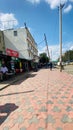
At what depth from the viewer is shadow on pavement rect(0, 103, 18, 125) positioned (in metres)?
6.07

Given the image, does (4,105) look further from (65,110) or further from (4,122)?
(65,110)

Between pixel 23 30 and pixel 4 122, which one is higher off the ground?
pixel 23 30

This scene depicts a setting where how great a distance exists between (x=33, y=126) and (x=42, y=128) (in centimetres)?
31

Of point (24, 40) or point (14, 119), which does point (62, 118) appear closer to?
point (14, 119)

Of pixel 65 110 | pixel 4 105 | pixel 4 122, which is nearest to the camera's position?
pixel 4 122

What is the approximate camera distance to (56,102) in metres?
7.65

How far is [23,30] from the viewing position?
164ft

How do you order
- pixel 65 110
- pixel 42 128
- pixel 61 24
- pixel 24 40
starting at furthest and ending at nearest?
pixel 24 40 < pixel 61 24 < pixel 65 110 < pixel 42 128

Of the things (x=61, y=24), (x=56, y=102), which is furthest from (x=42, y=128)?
(x=61, y=24)

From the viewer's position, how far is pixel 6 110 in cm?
687

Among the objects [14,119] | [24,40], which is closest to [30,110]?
[14,119]

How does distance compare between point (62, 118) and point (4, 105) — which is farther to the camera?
point (4, 105)

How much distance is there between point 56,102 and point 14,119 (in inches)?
96.1

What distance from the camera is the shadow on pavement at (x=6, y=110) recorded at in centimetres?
607
